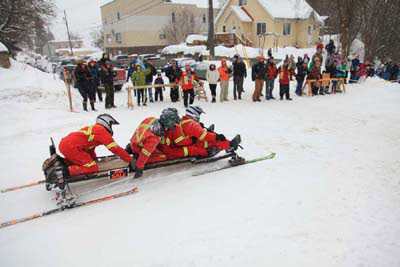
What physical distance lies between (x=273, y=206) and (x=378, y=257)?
4.67 ft

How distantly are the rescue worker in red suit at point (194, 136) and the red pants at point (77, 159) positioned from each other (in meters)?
1.43

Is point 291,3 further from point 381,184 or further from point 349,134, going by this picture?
point 381,184

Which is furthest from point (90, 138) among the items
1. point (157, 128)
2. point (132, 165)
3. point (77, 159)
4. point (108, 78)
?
point (108, 78)

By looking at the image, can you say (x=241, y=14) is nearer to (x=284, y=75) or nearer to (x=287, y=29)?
(x=287, y=29)

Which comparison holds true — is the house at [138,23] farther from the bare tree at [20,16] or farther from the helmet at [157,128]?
the helmet at [157,128]

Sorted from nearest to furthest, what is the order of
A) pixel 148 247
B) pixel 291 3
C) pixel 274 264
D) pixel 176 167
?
pixel 274 264 → pixel 148 247 → pixel 176 167 → pixel 291 3

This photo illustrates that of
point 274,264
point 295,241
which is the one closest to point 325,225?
point 295,241

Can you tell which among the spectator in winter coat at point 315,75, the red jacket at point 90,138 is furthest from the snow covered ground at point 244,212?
the spectator in winter coat at point 315,75

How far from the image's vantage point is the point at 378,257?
3266 mm

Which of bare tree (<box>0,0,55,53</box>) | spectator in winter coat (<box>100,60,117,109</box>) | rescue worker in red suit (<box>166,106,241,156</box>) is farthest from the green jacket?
bare tree (<box>0,0,55,53</box>)

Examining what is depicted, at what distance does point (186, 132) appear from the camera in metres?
5.24

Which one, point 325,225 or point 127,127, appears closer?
point 325,225

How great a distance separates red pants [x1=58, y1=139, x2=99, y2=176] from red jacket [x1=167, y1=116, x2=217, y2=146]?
145 cm

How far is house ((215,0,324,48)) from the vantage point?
3116 cm
